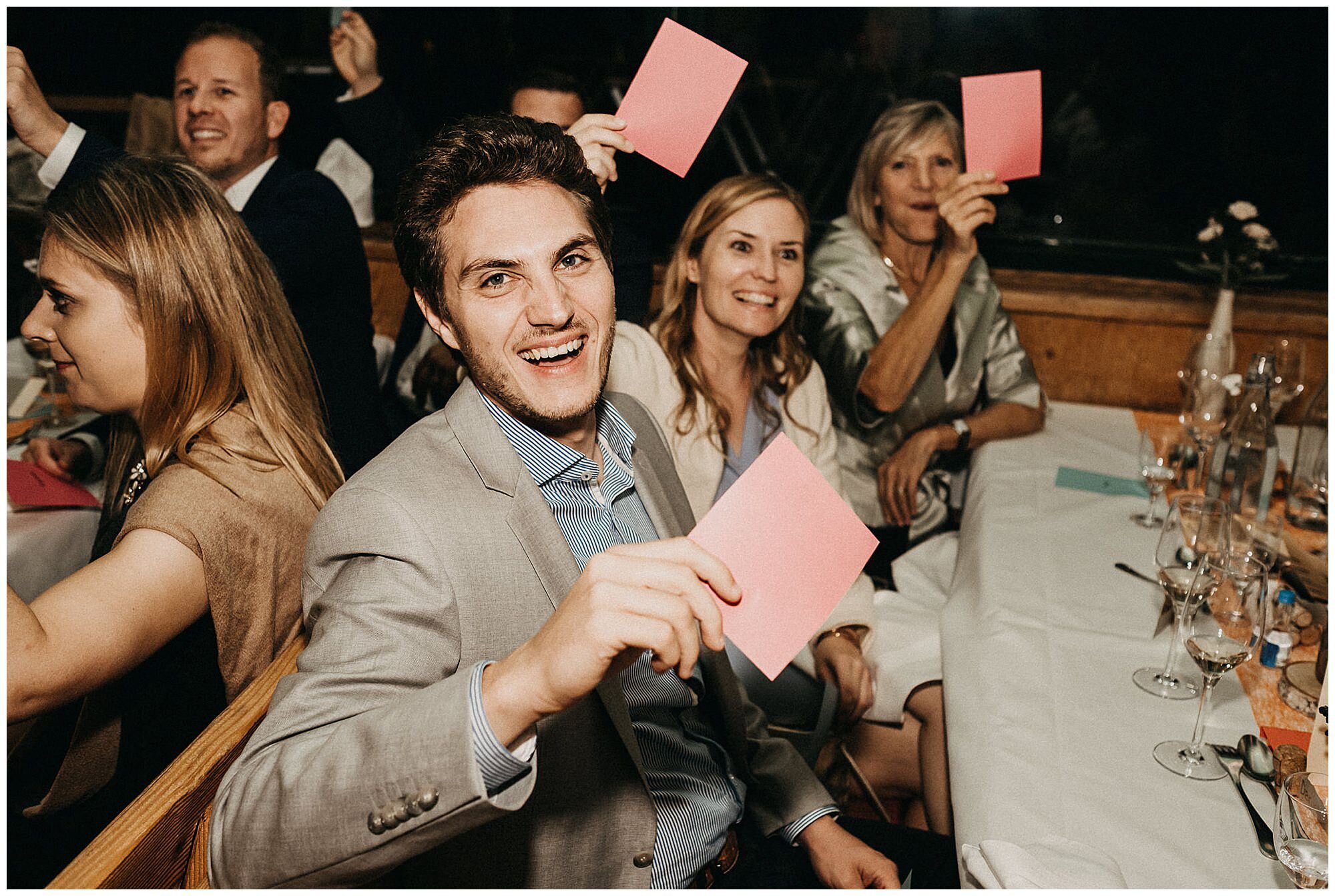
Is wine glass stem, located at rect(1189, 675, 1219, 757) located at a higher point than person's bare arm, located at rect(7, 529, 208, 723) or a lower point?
lower

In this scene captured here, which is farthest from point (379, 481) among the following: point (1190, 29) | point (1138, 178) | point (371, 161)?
point (1190, 29)

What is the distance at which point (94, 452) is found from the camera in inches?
90.7

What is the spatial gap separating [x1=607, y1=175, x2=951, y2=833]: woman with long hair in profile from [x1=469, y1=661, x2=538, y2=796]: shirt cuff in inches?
49.0

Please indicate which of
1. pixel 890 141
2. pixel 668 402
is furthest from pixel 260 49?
pixel 890 141

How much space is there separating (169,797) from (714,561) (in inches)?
22.9

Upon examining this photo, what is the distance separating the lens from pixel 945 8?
423 centimetres

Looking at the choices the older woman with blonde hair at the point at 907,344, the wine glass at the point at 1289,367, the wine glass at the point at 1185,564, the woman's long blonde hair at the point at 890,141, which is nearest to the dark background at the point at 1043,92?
the woman's long blonde hair at the point at 890,141

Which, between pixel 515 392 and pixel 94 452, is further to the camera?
pixel 94 452

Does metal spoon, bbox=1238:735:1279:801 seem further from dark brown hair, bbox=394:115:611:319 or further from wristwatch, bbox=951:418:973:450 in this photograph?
wristwatch, bbox=951:418:973:450

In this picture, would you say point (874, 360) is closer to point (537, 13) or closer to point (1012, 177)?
point (1012, 177)

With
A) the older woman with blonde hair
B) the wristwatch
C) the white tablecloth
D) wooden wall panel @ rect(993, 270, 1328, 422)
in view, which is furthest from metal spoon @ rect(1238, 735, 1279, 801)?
wooden wall panel @ rect(993, 270, 1328, 422)

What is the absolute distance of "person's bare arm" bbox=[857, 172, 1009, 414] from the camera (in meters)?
2.38

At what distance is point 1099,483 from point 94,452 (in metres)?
2.44

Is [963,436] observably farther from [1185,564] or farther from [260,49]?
[260,49]
